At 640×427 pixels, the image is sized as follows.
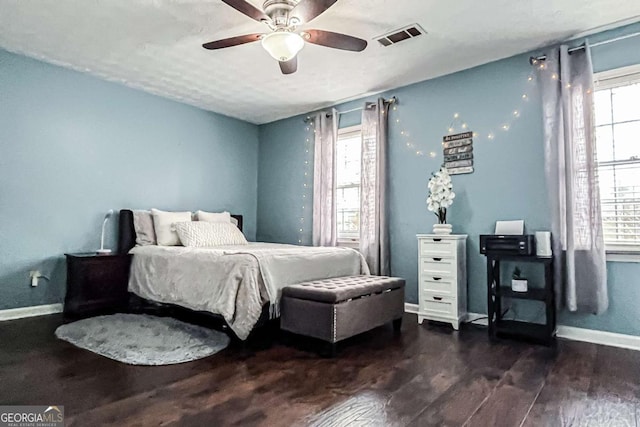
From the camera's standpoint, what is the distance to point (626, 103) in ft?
9.93

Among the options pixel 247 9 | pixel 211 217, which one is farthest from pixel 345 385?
pixel 211 217

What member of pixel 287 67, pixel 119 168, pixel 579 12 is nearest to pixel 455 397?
pixel 287 67

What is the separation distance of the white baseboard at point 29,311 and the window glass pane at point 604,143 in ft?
17.1

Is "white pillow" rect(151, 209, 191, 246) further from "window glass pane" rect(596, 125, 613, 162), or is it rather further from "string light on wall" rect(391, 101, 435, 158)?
"window glass pane" rect(596, 125, 613, 162)

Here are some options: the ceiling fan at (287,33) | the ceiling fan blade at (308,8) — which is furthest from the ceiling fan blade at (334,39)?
the ceiling fan blade at (308,8)

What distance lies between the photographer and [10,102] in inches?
142

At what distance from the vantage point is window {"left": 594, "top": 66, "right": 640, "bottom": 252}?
2951 millimetres

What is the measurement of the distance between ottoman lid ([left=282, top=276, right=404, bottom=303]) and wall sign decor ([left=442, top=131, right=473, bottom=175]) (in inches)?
54.4

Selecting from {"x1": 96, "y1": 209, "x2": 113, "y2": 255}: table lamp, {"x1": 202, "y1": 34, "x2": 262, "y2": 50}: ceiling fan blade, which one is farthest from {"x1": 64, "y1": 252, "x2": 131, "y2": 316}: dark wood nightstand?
{"x1": 202, "y1": 34, "x2": 262, "y2": 50}: ceiling fan blade

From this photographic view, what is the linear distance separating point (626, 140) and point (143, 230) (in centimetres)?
467

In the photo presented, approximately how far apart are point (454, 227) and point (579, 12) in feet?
6.67

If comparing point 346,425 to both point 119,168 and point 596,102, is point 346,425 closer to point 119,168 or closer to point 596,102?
point 596,102

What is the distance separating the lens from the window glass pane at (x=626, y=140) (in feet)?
9.74

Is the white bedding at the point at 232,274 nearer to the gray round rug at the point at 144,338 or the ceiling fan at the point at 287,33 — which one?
the gray round rug at the point at 144,338
